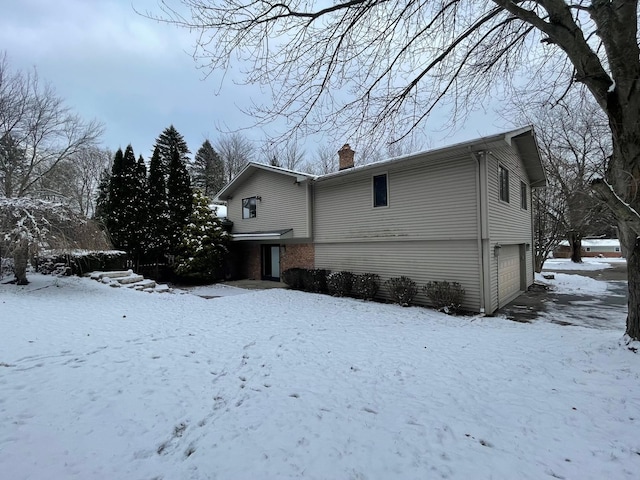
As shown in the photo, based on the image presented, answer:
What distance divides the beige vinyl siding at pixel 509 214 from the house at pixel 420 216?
0.04 m

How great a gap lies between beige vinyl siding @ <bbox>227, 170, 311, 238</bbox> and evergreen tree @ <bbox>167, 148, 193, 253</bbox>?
2.45 m

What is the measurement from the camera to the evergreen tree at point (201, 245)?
15.1 metres

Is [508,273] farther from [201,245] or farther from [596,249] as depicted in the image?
[596,249]

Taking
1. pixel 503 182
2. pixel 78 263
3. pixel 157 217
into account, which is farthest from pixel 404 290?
pixel 157 217

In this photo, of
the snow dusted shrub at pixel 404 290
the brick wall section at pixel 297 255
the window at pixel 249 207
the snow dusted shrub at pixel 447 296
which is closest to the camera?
the snow dusted shrub at pixel 447 296

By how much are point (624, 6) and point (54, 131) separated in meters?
23.3

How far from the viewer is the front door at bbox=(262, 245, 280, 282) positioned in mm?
15885

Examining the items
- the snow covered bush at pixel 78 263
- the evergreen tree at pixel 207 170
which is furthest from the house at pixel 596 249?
the snow covered bush at pixel 78 263

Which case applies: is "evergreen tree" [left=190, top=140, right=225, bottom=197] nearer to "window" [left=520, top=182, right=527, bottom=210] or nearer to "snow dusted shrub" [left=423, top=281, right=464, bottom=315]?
"window" [left=520, top=182, right=527, bottom=210]

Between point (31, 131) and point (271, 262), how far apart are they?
573 inches

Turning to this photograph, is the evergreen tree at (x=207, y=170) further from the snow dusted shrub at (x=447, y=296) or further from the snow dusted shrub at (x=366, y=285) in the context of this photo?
the snow dusted shrub at (x=447, y=296)

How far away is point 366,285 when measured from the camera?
1071 centimetres

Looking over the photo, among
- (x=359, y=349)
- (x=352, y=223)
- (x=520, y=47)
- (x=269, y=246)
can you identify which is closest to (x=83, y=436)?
(x=359, y=349)

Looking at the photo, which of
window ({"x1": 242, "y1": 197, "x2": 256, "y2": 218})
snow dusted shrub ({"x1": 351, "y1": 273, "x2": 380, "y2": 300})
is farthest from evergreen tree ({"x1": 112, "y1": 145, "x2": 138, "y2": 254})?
snow dusted shrub ({"x1": 351, "y1": 273, "x2": 380, "y2": 300})
